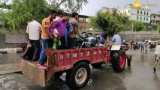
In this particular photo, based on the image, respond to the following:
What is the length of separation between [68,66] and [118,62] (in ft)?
12.3

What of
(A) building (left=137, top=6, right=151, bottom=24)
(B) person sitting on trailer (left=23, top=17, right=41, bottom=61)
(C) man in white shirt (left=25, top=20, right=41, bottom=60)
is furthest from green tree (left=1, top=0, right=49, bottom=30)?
(A) building (left=137, top=6, right=151, bottom=24)

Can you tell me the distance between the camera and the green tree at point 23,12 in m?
16.8

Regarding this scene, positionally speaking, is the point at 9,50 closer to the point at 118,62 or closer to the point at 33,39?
the point at 118,62

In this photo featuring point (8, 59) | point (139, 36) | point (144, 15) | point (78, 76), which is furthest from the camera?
point (144, 15)

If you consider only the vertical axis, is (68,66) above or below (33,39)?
below

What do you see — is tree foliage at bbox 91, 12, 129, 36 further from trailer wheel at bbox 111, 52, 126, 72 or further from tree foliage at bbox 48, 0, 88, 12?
trailer wheel at bbox 111, 52, 126, 72

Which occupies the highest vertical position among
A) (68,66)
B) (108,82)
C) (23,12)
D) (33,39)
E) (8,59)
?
(23,12)

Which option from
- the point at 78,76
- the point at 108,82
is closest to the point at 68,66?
the point at 78,76

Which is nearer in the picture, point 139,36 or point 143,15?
point 139,36

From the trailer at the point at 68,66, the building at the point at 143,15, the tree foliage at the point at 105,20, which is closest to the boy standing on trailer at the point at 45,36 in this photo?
the trailer at the point at 68,66

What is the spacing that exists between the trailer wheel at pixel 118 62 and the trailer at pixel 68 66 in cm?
159

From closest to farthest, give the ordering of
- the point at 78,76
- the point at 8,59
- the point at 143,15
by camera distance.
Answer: the point at 78,76, the point at 8,59, the point at 143,15

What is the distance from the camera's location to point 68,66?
8.05 m

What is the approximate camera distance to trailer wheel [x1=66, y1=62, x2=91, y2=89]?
8.20 meters
